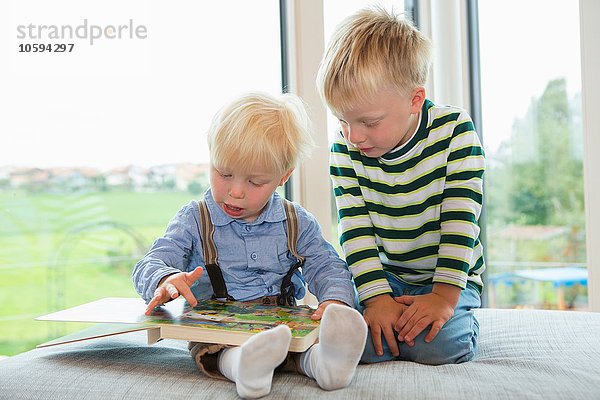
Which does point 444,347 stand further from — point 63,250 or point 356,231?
point 63,250

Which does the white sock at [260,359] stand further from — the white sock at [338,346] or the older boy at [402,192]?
the older boy at [402,192]

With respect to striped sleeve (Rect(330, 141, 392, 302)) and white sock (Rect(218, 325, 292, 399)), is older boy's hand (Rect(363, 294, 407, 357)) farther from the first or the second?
white sock (Rect(218, 325, 292, 399))

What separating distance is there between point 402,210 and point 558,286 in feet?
3.37

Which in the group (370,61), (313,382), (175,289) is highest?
(370,61)

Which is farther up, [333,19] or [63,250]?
[333,19]

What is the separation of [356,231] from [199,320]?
421 mm

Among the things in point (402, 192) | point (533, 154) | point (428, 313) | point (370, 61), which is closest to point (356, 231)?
point (402, 192)

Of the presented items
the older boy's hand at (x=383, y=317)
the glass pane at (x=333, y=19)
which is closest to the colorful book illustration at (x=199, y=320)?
the older boy's hand at (x=383, y=317)

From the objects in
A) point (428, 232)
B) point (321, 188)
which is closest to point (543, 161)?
point (321, 188)

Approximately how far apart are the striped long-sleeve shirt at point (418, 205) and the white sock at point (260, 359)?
1.38 ft

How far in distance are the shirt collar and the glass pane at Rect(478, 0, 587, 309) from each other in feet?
3.61

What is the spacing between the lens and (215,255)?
56.3 inches

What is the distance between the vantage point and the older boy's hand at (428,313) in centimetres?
132

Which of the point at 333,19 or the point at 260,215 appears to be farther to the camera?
the point at 333,19
